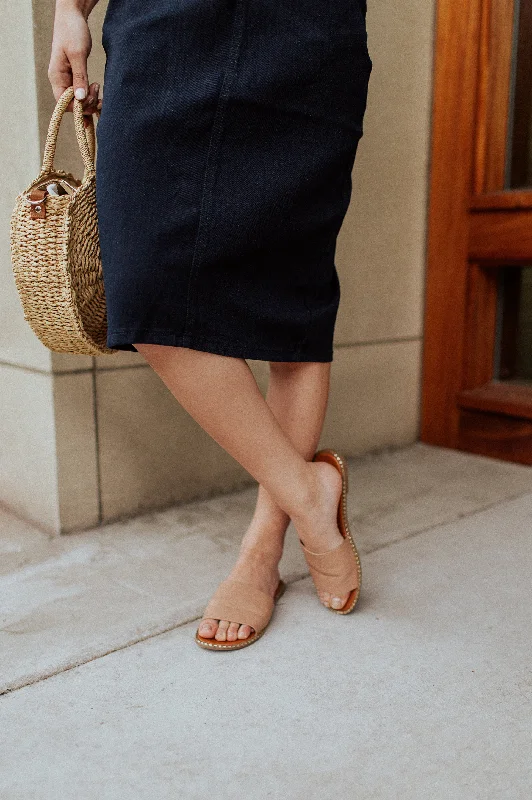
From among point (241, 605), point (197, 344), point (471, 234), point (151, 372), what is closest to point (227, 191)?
point (197, 344)

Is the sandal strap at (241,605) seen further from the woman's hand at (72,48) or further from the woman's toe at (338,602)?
the woman's hand at (72,48)

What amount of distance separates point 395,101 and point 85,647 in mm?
1696

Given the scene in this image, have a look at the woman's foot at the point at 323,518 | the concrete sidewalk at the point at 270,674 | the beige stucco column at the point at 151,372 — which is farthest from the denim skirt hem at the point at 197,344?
the beige stucco column at the point at 151,372

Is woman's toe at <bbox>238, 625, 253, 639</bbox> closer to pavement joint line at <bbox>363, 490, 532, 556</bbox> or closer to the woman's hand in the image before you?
pavement joint line at <bbox>363, 490, 532, 556</bbox>

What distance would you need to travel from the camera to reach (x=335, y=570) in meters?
1.25

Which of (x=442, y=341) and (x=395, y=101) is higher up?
(x=395, y=101)

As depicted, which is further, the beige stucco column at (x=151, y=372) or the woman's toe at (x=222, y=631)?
the beige stucco column at (x=151, y=372)

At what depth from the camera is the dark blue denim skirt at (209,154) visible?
1.02 metres

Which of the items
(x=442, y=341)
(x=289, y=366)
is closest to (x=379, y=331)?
(x=442, y=341)

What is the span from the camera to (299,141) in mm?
1104

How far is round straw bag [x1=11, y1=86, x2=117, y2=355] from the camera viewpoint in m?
1.12

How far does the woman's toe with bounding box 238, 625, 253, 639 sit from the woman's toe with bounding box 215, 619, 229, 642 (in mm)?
22

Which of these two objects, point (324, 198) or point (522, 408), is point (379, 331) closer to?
point (522, 408)

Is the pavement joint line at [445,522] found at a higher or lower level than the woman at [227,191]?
lower
